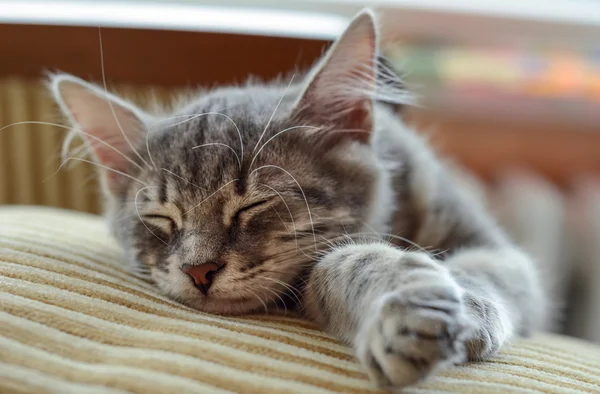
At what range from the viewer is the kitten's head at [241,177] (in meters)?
0.84

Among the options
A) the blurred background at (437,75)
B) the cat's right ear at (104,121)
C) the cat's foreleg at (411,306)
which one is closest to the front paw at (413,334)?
the cat's foreleg at (411,306)

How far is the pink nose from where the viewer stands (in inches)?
32.0

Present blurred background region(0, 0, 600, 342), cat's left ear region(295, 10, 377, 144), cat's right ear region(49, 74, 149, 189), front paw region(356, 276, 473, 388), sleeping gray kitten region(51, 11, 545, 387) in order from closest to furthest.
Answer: front paw region(356, 276, 473, 388) → sleeping gray kitten region(51, 11, 545, 387) → cat's left ear region(295, 10, 377, 144) → cat's right ear region(49, 74, 149, 189) → blurred background region(0, 0, 600, 342)

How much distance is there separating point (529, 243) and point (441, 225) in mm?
977

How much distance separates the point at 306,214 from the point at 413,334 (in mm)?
333

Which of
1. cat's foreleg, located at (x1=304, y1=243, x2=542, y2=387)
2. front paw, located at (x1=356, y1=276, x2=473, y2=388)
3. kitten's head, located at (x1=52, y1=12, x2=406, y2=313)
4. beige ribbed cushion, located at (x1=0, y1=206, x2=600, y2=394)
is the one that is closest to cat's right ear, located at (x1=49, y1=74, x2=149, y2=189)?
kitten's head, located at (x1=52, y1=12, x2=406, y2=313)

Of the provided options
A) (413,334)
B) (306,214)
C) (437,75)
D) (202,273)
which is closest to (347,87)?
(306,214)

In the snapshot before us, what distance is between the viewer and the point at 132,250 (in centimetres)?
97

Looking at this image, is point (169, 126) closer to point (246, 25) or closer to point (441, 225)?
point (441, 225)

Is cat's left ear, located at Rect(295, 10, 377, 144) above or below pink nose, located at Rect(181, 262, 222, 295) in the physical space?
above

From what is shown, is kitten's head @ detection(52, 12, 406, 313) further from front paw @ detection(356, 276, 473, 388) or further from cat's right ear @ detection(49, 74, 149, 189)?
front paw @ detection(356, 276, 473, 388)

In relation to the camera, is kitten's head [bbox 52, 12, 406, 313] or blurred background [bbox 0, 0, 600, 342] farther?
blurred background [bbox 0, 0, 600, 342]

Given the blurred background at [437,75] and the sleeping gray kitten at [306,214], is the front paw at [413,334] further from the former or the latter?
the blurred background at [437,75]

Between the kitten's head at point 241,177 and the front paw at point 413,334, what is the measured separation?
0.81ft
